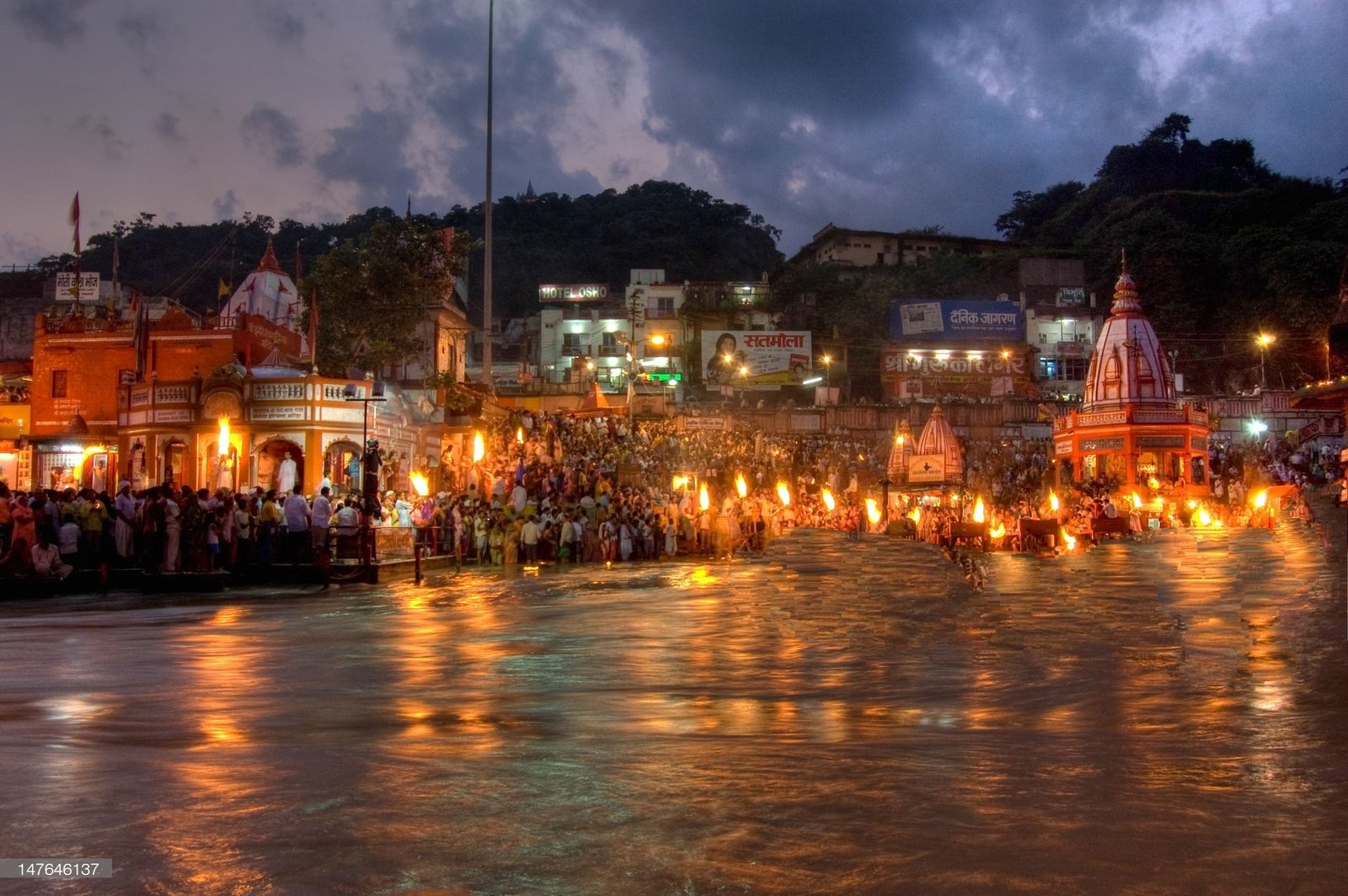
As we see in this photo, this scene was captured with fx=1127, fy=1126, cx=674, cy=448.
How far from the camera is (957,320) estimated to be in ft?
217

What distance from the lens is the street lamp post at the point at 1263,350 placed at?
184 feet

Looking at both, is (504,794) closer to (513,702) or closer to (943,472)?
(513,702)

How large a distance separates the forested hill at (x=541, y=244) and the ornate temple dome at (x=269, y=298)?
124 ft

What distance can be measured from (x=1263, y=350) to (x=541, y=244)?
60.4 meters

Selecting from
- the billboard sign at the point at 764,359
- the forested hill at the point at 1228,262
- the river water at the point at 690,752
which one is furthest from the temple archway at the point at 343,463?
the forested hill at the point at 1228,262

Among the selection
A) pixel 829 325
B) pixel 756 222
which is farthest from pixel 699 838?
pixel 756 222

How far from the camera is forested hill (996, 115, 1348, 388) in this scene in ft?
201

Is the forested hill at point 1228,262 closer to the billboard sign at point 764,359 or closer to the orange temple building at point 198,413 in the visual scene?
the billboard sign at point 764,359

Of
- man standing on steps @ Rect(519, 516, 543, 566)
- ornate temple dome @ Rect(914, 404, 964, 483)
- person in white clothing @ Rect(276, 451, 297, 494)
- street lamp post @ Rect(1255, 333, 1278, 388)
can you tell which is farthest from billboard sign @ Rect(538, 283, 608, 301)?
man standing on steps @ Rect(519, 516, 543, 566)

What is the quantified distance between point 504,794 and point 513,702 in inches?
104

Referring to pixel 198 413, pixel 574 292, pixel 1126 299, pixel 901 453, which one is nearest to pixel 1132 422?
pixel 1126 299

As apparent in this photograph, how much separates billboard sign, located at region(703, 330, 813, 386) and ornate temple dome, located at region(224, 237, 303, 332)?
90.8 feet

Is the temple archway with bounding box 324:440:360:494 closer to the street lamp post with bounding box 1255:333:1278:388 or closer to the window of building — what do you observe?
the window of building

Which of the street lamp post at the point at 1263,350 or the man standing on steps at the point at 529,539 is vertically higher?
the street lamp post at the point at 1263,350
